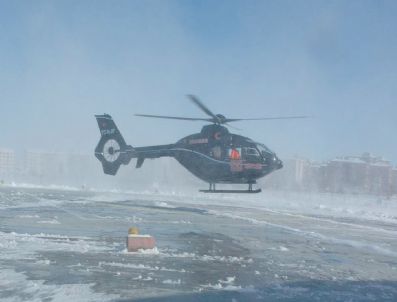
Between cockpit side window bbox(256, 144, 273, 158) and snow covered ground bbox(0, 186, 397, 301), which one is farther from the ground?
cockpit side window bbox(256, 144, 273, 158)

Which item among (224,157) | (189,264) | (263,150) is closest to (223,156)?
(224,157)

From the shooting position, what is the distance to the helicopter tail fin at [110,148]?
26.2m

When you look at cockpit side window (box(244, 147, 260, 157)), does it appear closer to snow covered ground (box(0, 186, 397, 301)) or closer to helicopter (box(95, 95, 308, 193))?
helicopter (box(95, 95, 308, 193))

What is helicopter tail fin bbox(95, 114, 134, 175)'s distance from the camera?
26172 millimetres

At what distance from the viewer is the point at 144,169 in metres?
67.4

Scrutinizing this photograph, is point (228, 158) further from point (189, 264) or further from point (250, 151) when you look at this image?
point (189, 264)

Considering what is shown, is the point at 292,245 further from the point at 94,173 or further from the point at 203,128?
the point at 94,173

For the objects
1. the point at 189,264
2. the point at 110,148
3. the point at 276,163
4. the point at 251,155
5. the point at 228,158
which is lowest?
the point at 189,264

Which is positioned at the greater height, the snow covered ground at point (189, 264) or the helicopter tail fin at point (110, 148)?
the helicopter tail fin at point (110, 148)

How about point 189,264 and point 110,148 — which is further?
point 110,148

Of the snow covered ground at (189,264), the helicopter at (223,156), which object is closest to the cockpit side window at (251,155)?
the helicopter at (223,156)

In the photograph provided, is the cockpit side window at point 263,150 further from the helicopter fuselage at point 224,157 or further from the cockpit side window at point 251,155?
the cockpit side window at point 251,155

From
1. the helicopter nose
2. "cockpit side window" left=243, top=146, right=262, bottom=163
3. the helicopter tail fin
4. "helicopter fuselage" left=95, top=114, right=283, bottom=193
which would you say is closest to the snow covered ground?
"helicopter fuselage" left=95, top=114, right=283, bottom=193

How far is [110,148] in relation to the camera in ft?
88.0
